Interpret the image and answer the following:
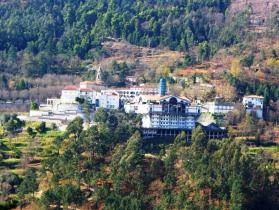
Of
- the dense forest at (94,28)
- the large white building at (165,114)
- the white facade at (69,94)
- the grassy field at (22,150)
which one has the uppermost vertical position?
the dense forest at (94,28)

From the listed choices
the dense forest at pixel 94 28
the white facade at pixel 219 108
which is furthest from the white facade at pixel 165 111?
the dense forest at pixel 94 28

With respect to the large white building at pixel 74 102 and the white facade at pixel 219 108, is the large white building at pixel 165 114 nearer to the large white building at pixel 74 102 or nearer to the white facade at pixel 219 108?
the white facade at pixel 219 108

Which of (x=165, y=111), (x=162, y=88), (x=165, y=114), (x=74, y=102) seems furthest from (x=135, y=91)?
(x=165, y=114)

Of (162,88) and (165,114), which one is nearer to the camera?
(165,114)

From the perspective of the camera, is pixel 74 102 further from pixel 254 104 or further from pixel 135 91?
pixel 254 104

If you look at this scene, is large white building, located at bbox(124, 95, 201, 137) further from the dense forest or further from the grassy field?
the dense forest

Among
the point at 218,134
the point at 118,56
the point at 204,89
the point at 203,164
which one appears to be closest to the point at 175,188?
the point at 203,164

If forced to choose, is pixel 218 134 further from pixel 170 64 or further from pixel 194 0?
pixel 194 0
